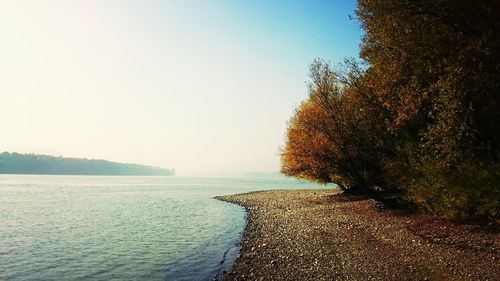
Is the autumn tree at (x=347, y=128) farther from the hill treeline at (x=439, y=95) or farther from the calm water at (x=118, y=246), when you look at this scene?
the calm water at (x=118, y=246)

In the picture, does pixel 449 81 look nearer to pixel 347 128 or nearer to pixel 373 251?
pixel 373 251

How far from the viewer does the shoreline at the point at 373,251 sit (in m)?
17.8

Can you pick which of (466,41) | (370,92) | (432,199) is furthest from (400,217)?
(466,41)

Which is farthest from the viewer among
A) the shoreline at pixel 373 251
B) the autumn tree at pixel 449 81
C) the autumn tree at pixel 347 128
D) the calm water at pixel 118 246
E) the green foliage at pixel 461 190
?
the autumn tree at pixel 347 128

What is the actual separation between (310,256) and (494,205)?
11.1 m

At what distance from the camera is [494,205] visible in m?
22.3

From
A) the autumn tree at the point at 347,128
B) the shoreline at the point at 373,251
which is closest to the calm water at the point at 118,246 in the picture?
the shoreline at the point at 373,251

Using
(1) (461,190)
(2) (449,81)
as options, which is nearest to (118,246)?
(1) (461,190)

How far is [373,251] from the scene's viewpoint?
22125mm

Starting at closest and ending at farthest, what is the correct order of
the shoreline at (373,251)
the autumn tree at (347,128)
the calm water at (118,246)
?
1. the shoreline at (373,251)
2. the calm water at (118,246)
3. the autumn tree at (347,128)

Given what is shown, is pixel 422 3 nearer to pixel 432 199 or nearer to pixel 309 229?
pixel 432 199

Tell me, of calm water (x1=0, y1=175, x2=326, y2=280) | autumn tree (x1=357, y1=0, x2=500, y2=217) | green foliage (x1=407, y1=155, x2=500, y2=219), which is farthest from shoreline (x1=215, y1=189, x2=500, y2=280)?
calm water (x1=0, y1=175, x2=326, y2=280)

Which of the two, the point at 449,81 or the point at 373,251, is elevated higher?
the point at 449,81

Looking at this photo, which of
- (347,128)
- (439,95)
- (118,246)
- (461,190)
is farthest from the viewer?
(347,128)
